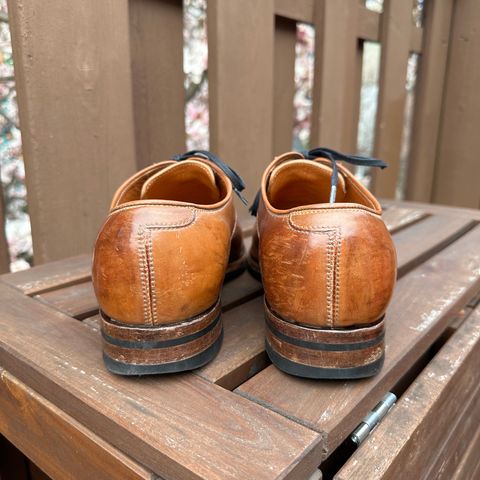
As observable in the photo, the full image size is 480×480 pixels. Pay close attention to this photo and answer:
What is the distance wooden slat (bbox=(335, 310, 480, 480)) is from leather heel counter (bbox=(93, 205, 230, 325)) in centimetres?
24

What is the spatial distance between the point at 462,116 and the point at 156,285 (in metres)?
2.16

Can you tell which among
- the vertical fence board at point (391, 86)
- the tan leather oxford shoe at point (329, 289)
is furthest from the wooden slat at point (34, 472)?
the vertical fence board at point (391, 86)

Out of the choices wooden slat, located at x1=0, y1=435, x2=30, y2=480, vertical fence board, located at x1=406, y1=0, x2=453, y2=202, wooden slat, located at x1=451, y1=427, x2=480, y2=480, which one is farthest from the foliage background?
wooden slat, located at x1=451, y1=427, x2=480, y2=480

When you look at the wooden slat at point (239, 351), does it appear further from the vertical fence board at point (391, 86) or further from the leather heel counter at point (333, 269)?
the vertical fence board at point (391, 86)

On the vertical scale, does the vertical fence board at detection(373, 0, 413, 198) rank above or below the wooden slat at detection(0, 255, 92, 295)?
above

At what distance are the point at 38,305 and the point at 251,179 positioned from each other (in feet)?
2.64

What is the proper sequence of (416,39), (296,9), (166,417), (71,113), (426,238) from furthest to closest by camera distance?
(416,39) → (296,9) → (426,238) → (71,113) → (166,417)

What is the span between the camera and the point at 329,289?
519mm

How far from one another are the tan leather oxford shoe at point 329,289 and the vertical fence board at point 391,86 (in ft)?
4.77

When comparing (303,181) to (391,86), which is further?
(391,86)

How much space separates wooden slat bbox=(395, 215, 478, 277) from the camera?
1.01 metres

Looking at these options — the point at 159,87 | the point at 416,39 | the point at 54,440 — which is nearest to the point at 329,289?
the point at 54,440

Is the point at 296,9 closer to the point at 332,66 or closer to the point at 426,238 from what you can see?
the point at 332,66

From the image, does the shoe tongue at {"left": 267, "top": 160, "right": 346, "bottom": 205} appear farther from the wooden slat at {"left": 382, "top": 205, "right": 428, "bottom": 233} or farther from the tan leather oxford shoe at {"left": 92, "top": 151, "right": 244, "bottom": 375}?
the wooden slat at {"left": 382, "top": 205, "right": 428, "bottom": 233}
